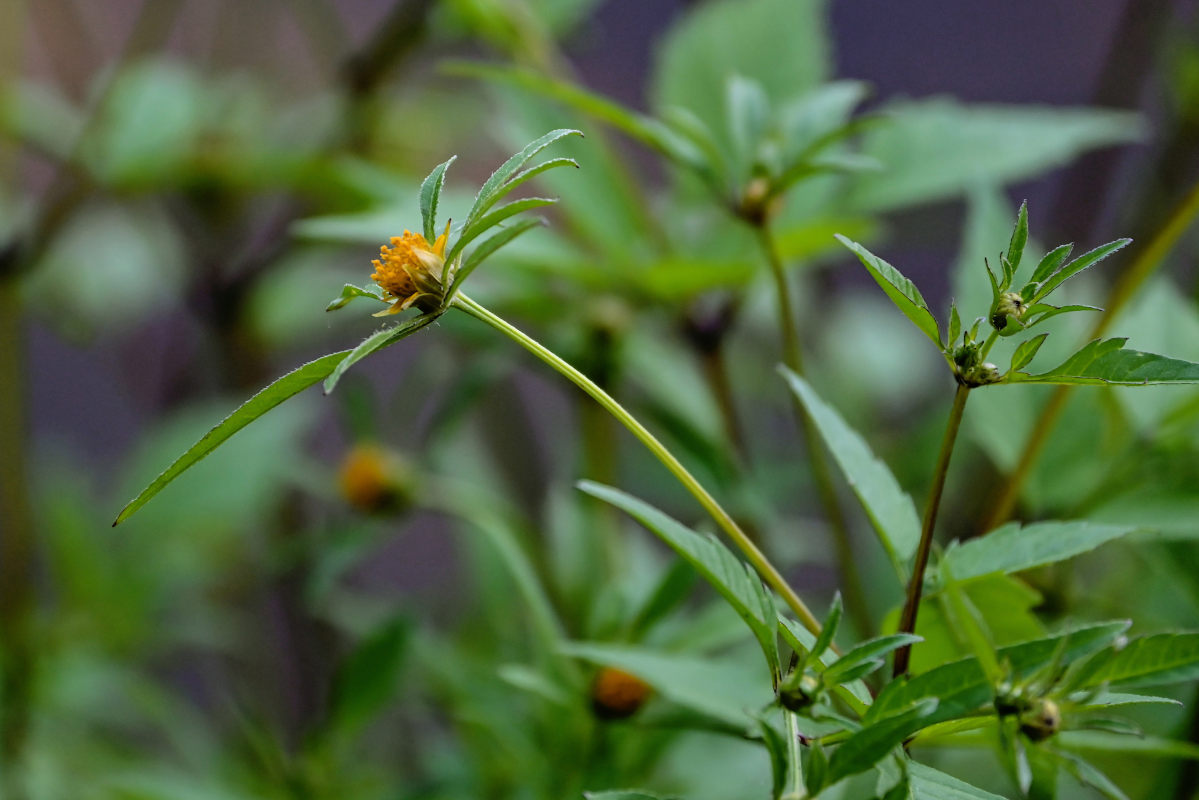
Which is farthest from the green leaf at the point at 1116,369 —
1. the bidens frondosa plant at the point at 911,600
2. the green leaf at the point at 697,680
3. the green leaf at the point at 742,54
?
the green leaf at the point at 742,54

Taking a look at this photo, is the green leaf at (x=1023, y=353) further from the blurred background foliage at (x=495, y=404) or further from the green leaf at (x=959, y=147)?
the green leaf at (x=959, y=147)

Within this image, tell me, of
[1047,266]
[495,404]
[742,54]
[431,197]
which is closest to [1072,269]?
[1047,266]

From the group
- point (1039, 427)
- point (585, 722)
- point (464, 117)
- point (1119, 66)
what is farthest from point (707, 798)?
point (464, 117)

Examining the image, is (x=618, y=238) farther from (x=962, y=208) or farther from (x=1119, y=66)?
(x=962, y=208)

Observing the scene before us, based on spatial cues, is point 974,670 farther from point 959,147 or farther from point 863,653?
point 959,147

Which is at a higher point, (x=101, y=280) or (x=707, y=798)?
(x=101, y=280)
